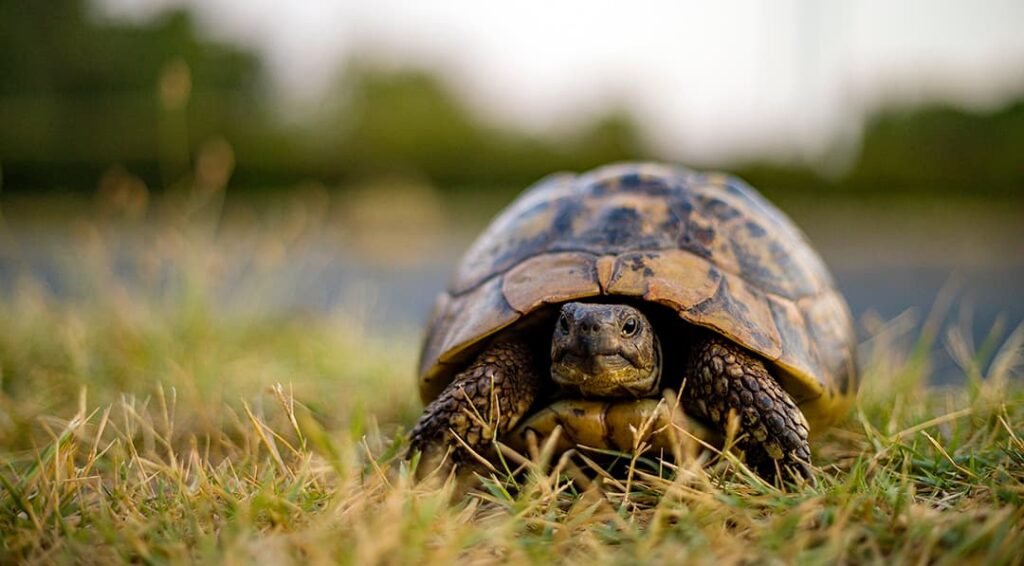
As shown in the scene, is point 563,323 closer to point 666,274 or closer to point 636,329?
point 636,329

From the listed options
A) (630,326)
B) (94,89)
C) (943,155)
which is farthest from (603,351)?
(94,89)

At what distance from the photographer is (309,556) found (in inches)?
65.9

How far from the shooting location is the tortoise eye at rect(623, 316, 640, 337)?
2273 mm

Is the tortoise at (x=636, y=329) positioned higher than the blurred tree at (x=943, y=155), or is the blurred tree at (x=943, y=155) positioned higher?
the tortoise at (x=636, y=329)

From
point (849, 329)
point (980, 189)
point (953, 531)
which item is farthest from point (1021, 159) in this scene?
point (953, 531)

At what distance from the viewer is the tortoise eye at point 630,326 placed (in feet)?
7.46

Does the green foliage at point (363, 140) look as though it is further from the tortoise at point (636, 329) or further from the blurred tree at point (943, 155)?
the tortoise at point (636, 329)

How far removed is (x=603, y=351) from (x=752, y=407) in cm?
46

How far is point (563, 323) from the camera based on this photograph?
2.29m

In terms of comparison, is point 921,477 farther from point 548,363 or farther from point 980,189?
point 980,189

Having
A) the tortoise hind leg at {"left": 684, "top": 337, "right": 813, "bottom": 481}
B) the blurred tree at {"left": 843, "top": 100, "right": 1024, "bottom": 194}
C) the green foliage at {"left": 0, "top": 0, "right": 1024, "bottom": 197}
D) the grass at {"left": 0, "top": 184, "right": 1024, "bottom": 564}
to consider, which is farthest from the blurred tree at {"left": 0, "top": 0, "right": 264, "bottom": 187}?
the tortoise hind leg at {"left": 684, "top": 337, "right": 813, "bottom": 481}

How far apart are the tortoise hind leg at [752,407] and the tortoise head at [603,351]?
0.53 ft

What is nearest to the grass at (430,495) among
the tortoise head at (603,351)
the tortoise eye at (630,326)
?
the tortoise head at (603,351)

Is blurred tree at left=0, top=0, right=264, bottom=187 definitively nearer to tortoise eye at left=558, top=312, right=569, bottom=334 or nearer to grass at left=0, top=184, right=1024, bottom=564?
grass at left=0, top=184, right=1024, bottom=564
